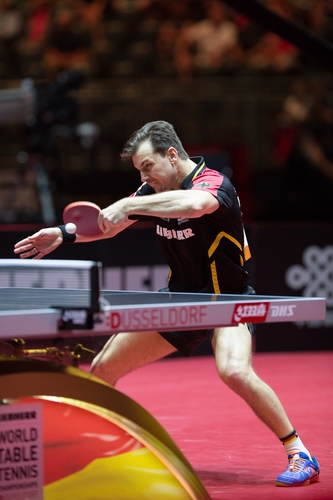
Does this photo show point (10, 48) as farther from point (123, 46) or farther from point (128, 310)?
point (128, 310)

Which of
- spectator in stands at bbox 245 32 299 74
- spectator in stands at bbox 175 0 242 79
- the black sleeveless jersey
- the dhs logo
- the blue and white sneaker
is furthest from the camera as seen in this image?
spectator in stands at bbox 245 32 299 74

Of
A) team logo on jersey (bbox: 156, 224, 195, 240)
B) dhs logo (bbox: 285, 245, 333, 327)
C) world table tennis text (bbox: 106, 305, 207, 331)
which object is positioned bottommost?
world table tennis text (bbox: 106, 305, 207, 331)

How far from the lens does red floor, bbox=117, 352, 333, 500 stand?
3.99 meters

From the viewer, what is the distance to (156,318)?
9.10 ft

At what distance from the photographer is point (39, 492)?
112 inches

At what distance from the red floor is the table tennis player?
0.23 meters

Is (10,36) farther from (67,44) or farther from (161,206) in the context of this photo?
(161,206)

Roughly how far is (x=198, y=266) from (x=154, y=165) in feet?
1.75

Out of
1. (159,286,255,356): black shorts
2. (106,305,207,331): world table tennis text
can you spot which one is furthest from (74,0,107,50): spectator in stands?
(106,305,207,331): world table tennis text

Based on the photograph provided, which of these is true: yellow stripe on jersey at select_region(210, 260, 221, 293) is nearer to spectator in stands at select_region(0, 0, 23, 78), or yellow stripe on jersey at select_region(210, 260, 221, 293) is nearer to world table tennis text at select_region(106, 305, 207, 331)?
world table tennis text at select_region(106, 305, 207, 331)

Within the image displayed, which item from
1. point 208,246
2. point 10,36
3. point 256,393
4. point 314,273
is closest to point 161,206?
point 208,246

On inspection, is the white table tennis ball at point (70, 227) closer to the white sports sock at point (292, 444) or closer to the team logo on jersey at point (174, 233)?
the team logo on jersey at point (174, 233)

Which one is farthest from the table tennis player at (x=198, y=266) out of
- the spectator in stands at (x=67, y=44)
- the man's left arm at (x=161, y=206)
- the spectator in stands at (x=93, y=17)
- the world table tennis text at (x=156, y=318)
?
the spectator in stands at (x=93, y=17)

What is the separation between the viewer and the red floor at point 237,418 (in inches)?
157
